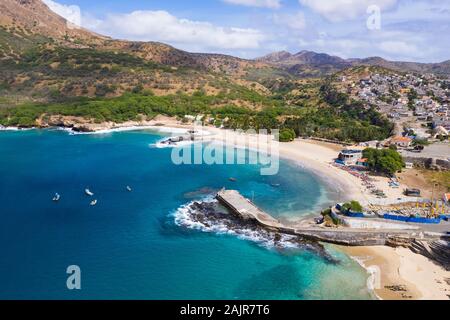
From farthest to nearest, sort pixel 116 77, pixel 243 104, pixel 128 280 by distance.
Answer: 1. pixel 116 77
2. pixel 243 104
3. pixel 128 280

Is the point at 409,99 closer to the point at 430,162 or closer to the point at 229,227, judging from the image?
the point at 430,162

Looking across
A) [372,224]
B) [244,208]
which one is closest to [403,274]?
[372,224]

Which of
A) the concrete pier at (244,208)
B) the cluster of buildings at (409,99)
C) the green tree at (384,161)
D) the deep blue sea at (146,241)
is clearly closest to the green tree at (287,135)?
the deep blue sea at (146,241)

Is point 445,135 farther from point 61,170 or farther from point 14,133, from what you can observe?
point 14,133

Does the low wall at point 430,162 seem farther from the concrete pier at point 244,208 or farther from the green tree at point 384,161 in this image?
the concrete pier at point 244,208
